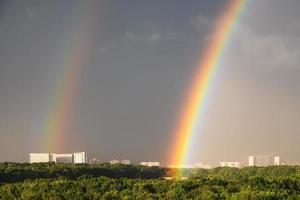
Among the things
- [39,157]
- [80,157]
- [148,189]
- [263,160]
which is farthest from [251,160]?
[148,189]

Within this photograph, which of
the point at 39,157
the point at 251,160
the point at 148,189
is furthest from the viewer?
the point at 251,160

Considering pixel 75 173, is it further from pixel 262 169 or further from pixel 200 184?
pixel 262 169

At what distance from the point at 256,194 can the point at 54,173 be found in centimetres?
2307

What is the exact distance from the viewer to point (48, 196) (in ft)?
85.9

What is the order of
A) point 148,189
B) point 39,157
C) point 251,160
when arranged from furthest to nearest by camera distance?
point 251,160, point 39,157, point 148,189

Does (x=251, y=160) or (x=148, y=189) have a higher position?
(x=148, y=189)

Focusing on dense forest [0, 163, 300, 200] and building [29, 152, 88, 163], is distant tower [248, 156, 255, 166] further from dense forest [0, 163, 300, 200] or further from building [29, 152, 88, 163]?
dense forest [0, 163, 300, 200]

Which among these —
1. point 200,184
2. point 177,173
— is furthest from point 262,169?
point 200,184

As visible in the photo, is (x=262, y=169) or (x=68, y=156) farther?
(x=68, y=156)

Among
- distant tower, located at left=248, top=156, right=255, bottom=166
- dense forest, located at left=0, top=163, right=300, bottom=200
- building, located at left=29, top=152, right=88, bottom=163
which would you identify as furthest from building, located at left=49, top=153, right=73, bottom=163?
dense forest, located at left=0, top=163, right=300, bottom=200

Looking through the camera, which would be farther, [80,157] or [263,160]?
[263,160]

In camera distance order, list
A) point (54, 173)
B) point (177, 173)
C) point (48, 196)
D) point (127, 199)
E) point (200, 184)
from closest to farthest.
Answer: point (127, 199) < point (48, 196) < point (200, 184) < point (54, 173) < point (177, 173)

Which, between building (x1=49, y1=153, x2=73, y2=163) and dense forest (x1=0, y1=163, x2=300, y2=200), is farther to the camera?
building (x1=49, y1=153, x2=73, y2=163)

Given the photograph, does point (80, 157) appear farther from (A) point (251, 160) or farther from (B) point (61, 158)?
(A) point (251, 160)
